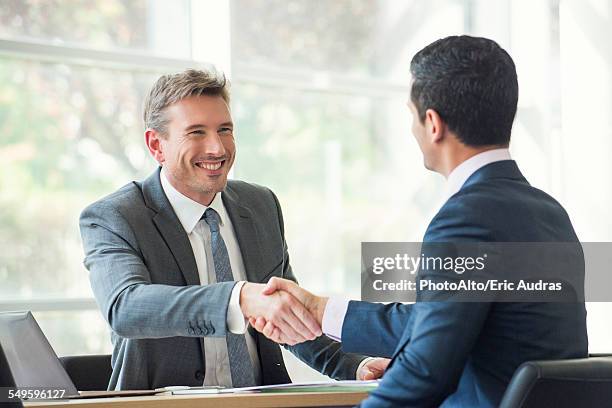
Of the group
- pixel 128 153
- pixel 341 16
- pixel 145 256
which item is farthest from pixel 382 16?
pixel 145 256

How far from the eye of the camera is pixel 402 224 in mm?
5910

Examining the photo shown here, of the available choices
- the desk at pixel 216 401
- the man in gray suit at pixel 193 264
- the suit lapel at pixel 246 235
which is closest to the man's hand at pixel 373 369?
the man in gray suit at pixel 193 264

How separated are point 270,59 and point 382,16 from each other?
940 mm

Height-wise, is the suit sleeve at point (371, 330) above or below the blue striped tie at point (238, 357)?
above

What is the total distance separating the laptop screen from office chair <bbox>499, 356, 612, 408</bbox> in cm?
119

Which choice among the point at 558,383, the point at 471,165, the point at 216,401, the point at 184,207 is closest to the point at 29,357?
the point at 216,401

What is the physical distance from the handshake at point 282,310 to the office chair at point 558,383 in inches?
34.7

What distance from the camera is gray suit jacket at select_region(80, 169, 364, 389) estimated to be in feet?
8.41

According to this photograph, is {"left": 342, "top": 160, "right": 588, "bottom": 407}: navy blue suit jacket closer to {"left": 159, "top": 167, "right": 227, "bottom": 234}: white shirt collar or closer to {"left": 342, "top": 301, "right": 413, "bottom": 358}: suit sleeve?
{"left": 342, "top": 301, "right": 413, "bottom": 358}: suit sleeve

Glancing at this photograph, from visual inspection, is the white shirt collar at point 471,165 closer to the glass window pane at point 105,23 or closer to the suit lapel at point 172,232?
the suit lapel at point 172,232

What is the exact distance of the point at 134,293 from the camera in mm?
2652

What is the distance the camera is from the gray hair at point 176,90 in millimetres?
3084

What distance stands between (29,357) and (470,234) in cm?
116

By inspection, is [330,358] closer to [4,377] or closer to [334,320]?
[334,320]
